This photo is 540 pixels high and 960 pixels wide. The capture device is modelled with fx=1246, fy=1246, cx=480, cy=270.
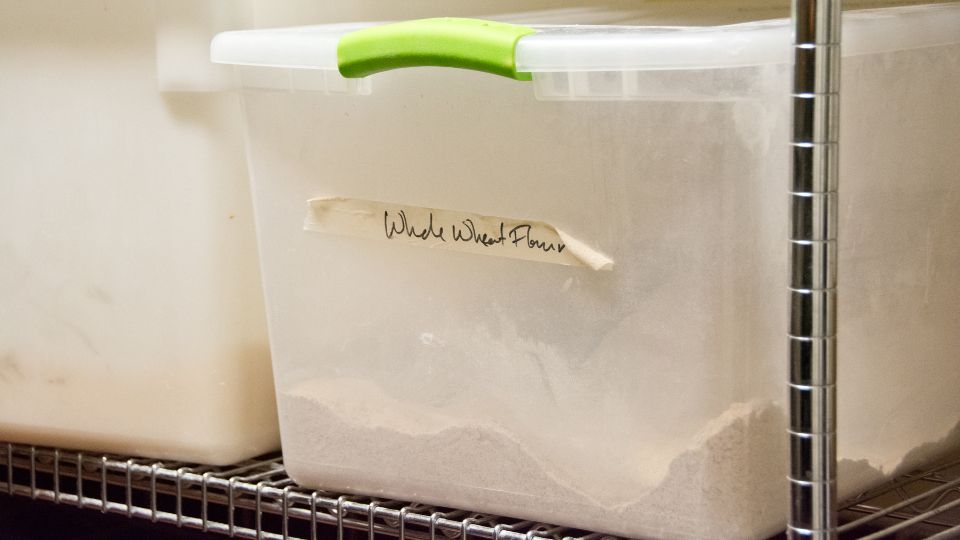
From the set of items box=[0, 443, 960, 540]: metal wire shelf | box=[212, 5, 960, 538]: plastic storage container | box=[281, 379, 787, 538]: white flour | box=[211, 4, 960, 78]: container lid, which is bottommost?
box=[0, 443, 960, 540]: metal wire shelf

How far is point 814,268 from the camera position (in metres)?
0.51

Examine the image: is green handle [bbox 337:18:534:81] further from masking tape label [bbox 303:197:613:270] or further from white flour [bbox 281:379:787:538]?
white flour [bbox 281:379:787:538]

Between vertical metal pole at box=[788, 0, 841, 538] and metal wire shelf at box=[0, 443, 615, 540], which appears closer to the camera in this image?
vertical metal pole at box=[788, 0, 841, 538]

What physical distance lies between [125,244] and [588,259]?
1.04 ft

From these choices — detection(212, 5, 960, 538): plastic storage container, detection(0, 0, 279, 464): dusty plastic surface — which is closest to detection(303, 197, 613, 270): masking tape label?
detection(212, 5, 960, 538): plastic storage container

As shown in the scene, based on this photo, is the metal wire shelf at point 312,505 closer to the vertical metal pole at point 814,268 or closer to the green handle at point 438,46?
the vertical metal pole at point 814,268

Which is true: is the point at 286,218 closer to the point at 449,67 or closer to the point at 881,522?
the point at 449,67

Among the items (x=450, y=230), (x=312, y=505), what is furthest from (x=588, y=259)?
(x=312, y=505)

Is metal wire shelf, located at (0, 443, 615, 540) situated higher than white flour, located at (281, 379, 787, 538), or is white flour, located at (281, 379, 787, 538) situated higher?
white flour, located at (281, 379, 787, 538)

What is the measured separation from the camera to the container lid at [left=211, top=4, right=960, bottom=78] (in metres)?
0.54

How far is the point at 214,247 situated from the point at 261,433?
13 centimetres

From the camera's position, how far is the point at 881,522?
712 mm

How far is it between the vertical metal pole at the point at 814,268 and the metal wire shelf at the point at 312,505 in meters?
0.10

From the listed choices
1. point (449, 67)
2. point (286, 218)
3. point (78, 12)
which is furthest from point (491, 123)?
point (78, 12)
